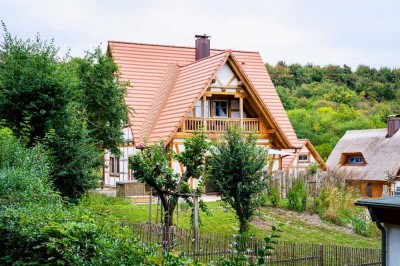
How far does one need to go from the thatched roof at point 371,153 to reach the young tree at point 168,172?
24.0m

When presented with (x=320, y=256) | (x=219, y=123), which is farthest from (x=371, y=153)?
(x=320, y=256)

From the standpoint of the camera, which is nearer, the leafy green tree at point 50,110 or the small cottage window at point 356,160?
the leafy green tree at point 50,110

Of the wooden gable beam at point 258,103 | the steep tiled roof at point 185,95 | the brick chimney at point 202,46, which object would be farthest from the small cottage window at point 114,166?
Result: the wooden gable beam at point 258,103

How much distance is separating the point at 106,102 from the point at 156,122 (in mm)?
3957

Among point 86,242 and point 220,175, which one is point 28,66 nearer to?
point 220,175

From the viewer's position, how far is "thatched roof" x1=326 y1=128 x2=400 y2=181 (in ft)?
134

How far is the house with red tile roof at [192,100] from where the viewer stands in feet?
84.8

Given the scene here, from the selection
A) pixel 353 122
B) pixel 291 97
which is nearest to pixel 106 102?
pixel 353 122

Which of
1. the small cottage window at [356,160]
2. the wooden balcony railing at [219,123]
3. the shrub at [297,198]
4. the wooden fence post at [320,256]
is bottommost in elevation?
the wooden fence post at [320,256]

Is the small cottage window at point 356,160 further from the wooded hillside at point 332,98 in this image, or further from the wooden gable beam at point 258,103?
the wooden gable beam at point 258,103

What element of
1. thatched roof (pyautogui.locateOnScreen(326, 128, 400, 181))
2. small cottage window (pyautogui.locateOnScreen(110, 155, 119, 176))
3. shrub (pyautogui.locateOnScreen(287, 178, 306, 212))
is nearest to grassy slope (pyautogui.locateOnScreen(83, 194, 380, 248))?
shrub (pyautogui.locateOnScreen(287, 178, 306, 212))

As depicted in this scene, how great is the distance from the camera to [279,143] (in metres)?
27.5

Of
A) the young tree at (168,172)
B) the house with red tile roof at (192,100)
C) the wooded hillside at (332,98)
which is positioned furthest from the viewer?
the wooded hillside at (332,98)

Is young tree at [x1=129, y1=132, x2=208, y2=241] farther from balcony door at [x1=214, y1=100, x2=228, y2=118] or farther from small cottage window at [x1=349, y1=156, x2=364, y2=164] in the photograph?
small cottage window at [x1=349, y1=156, x2=364, y2=164]
